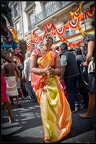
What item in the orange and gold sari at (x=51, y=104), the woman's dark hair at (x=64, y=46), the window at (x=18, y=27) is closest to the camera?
the orange and gold sari at (x=51, y=104)

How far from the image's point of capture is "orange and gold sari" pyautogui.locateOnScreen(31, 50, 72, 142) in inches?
96.4

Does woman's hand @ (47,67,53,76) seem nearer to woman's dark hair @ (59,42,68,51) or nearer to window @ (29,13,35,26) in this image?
window @ (29,13,35,26)

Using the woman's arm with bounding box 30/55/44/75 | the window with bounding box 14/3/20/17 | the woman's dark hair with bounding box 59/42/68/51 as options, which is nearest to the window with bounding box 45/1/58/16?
the window with bounding box 14/3/20/17

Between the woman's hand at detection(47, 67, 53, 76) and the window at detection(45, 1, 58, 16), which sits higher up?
the window at detection(45, 1, 58, 16)

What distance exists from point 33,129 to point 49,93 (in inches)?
29.0

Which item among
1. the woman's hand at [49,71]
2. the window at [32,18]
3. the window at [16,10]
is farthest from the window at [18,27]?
the woman's hand at [49,71]

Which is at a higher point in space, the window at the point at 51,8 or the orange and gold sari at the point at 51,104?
the window at the point at 51,8

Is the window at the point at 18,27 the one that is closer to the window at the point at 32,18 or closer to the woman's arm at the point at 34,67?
the window at the point at 32,18

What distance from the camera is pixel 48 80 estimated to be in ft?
8.39

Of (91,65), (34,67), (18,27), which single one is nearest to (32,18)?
(18,27)

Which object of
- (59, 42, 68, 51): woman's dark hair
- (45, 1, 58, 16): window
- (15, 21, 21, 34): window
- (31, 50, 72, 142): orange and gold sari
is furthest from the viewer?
(59, 42, 68, 51): woman's dark hair

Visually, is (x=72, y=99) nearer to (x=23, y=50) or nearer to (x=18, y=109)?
(x=18, y=109)

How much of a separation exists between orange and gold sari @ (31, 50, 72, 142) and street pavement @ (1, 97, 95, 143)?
14cm

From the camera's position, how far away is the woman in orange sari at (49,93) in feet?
8.07
